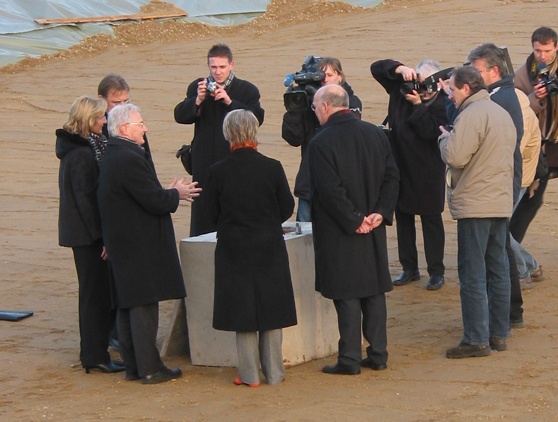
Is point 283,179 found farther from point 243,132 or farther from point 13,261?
point 13,261

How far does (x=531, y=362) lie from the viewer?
7.13m

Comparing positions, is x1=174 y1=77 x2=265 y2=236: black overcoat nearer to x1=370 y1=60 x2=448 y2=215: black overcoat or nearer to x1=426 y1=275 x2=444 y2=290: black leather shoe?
x1=370 y1=60 x2=448 y2=215: black overcoat

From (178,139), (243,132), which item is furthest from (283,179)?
(178,139)

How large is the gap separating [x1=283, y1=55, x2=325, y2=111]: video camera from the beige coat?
1.55 meters

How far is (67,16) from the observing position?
23.0 meters

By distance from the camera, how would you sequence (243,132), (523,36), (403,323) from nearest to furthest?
(243,132) → (403,323) → (523,36)

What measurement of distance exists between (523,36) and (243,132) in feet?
50.8

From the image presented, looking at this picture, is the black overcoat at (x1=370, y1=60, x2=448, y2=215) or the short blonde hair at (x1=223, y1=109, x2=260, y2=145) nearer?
the short blonde hair at (x1=223, y1=109, x2=260, y2=145)

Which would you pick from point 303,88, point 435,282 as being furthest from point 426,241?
point 303,88

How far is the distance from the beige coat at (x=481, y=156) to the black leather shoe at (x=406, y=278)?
2.24 meters

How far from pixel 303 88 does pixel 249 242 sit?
2.12m

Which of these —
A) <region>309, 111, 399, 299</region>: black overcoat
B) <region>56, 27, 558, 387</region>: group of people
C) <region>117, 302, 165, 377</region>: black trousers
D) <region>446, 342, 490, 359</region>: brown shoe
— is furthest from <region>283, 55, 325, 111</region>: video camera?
<region>446, 342, 490, 359</region>: brown shoe

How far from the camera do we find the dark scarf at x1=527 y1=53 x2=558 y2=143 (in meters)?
8.85

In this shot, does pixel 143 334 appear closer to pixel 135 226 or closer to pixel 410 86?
pixel 135 226
